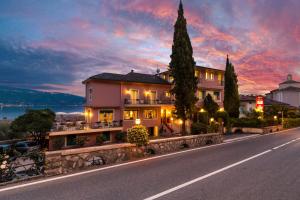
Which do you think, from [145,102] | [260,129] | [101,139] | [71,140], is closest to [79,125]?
[71,140]

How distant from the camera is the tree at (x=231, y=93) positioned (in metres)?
46.1

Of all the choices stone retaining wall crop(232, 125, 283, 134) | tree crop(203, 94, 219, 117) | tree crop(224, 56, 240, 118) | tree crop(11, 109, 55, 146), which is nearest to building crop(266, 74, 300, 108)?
stone retaining wall crop(232, 125, 283, 134)

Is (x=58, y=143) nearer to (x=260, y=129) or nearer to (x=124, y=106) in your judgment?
(x=124, y=106)

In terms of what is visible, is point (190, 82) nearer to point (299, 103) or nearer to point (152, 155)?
point (152, 155)

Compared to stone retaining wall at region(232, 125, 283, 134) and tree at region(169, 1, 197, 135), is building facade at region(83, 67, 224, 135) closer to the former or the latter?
tree at region(169, 1, 197, 135)

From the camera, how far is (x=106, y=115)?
35.1 metres

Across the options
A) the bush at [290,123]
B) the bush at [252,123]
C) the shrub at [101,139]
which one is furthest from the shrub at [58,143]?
the bush at [290,123]

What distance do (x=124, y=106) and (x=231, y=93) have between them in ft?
71.4

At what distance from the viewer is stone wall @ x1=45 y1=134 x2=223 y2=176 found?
1012cm

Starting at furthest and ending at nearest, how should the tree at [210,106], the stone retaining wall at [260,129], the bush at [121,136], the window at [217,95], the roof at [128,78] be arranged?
the window at [217,95], the tree at [210,106], the stone retaining wall at [260,129], the roof at [128,78], the bush at [121,136]

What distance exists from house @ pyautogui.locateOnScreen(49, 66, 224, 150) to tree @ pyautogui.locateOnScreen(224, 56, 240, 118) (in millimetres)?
6228

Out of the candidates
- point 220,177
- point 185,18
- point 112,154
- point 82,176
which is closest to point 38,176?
point 82,176

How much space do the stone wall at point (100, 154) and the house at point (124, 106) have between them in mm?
18305

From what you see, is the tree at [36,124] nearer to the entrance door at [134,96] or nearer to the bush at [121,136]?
the bush at [121,136]
